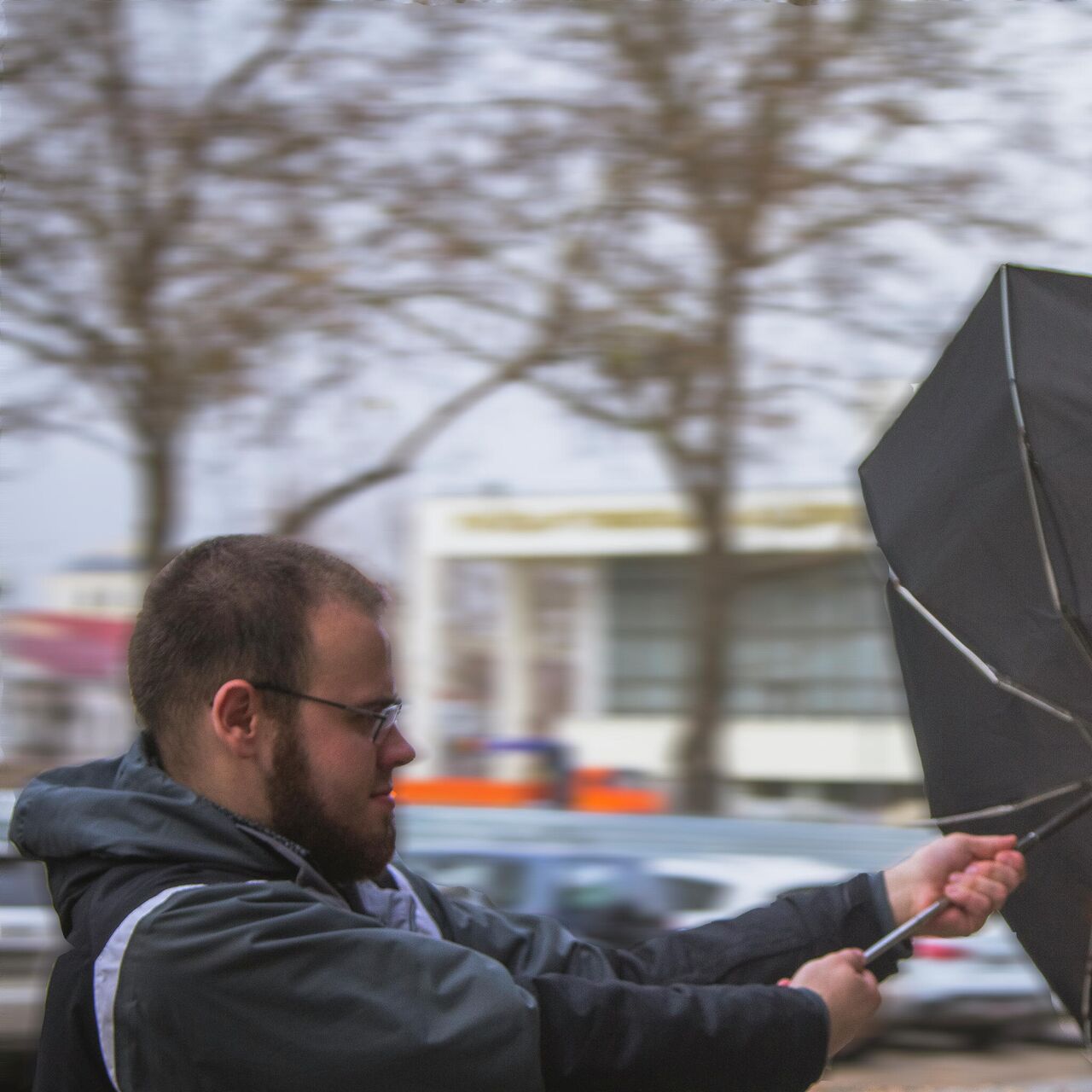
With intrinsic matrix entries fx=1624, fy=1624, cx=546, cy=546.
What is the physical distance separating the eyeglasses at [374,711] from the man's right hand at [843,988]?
→ 0.59 m

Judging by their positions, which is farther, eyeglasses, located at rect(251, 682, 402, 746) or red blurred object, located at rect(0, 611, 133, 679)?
red blurred object, located at rect(0, 611, 133, 679)

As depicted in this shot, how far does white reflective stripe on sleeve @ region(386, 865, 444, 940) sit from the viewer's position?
2322mm

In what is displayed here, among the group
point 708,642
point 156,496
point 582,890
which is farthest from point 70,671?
point 708,642

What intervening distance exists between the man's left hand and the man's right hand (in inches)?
11.3

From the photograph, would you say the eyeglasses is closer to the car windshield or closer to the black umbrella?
the black umbrella

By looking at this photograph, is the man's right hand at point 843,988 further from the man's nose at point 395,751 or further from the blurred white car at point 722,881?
the blurred white car at point 722,881

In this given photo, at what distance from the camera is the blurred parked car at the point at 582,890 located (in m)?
9.19

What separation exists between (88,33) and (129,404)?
79.7 inches

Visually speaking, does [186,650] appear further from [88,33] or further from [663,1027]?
[88,33]

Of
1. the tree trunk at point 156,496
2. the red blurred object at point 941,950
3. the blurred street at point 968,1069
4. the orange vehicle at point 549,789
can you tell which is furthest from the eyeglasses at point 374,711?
the orange vehicle at point 549,789

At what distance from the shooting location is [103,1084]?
5.88 feet

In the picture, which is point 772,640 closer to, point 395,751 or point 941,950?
point 941,950

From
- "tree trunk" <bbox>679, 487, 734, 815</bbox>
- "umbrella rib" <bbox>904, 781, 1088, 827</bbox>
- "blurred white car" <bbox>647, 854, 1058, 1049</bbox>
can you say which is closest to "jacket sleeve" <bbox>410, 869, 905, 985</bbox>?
"umbrella rib" <bbox>904, 781, 1088, 827</bbox>

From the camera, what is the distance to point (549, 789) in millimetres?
16156
